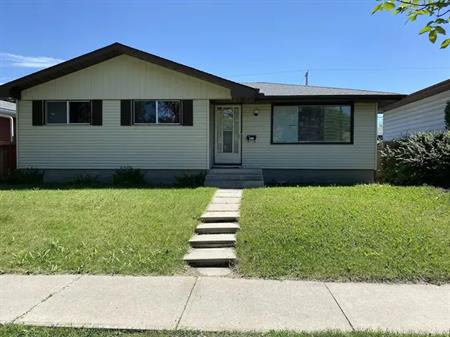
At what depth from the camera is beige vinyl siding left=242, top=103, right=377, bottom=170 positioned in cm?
1548

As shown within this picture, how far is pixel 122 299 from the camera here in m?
5.38

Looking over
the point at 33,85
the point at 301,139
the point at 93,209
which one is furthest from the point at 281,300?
the point at 33,85

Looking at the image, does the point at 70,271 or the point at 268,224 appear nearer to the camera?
the point at 70,271

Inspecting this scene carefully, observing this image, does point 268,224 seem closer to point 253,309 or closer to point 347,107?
point 253,309

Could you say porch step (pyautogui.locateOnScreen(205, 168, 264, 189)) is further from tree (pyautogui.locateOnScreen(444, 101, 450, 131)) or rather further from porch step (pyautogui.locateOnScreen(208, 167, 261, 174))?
tree (pyautogui.locateOnScreen(444, 101, 450, 131))

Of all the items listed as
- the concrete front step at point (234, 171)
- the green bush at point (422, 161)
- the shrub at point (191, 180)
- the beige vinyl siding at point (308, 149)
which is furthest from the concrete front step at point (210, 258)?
the beige vinyl siding at point (308, 149)

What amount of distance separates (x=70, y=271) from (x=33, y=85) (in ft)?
34.7

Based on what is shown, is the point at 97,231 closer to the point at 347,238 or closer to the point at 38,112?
the point at 347,238

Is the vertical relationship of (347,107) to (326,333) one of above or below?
above

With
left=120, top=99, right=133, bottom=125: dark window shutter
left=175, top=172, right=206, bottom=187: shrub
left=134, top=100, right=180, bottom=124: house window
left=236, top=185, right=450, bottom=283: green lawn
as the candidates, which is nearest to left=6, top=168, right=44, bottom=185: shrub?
left=120, top=99, right=133, bottom=125: dark window shutter

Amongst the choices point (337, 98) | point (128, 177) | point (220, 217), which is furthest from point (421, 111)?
point (220, 217)

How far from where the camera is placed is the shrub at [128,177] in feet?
47.2

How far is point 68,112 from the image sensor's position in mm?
15336

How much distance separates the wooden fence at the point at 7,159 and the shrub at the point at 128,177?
4318mm
